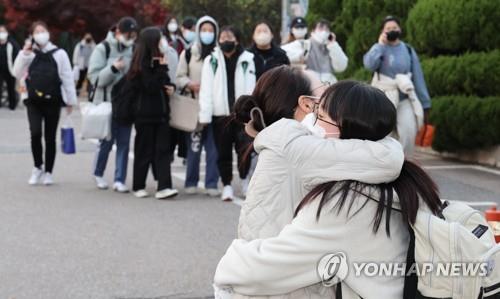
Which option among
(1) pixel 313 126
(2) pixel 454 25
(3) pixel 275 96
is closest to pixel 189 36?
(2) pixel 454 25

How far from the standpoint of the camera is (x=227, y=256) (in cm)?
303

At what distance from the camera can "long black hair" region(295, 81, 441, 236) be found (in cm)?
290

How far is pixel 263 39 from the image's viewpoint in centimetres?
1034

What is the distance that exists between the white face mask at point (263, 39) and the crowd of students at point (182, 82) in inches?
0.4

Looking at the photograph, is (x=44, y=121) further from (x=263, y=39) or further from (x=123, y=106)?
(x=263, y=39)

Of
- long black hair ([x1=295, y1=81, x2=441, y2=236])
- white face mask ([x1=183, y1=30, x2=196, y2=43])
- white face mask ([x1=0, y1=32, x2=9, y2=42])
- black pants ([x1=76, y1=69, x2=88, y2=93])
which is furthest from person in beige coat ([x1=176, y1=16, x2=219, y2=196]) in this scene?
black pants ([x1=76, y1=69, x2=88, y2=93])

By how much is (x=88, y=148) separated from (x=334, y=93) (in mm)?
12859

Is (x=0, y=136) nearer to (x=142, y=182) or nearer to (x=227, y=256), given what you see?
(x=142, y=182)

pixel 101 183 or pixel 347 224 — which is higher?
pixel 347 224

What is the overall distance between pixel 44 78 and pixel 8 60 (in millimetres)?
13931

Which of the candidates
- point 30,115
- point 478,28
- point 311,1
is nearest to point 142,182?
point 30,115

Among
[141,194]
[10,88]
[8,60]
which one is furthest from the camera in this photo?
[10,88]

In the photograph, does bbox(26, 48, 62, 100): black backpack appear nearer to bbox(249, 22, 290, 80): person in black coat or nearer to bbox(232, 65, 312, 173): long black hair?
bbox(249, 22, 290, 80): person in black coat

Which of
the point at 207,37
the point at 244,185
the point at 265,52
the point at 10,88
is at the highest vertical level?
the point at 207,37
